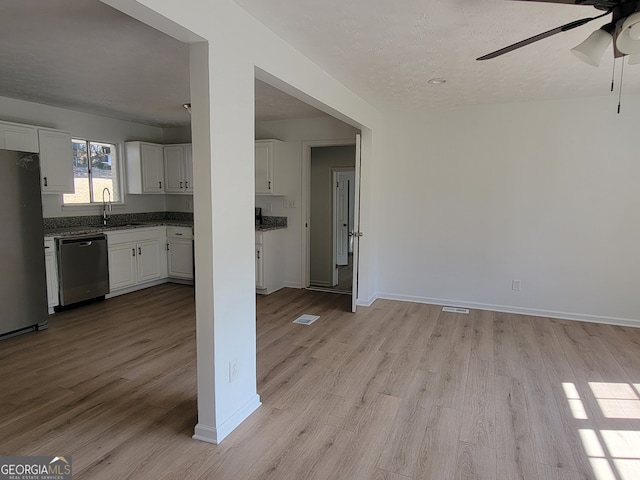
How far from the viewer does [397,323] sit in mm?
4316

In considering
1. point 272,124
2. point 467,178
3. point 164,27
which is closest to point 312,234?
point 272,124

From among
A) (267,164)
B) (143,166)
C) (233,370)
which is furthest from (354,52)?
(143,166)

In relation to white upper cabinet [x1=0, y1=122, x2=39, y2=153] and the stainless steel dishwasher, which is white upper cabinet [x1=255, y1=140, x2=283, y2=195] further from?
white upper cabinet [x1=0, y1=122, x2=39, y2=153]

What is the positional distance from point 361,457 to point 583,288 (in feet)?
12.0

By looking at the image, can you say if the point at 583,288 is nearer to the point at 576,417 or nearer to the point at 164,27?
the point at 576,417

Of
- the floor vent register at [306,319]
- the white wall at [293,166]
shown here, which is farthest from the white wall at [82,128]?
the floor vent register at [306,319]

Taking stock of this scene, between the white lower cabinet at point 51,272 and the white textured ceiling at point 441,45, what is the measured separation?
359 centimetres

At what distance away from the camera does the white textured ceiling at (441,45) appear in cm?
223

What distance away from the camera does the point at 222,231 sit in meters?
2.17

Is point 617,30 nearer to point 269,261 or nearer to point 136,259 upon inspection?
point 269,261

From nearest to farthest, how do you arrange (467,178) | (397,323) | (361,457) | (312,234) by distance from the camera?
(361,457) < (397,323) < (467,178) < (312,234)

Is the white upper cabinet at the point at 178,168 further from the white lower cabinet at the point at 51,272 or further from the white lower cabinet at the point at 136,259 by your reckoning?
the white lower cabinet at the point at 51,272

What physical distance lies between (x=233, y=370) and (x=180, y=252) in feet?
12.8

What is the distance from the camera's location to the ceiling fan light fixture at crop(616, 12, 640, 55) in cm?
167
